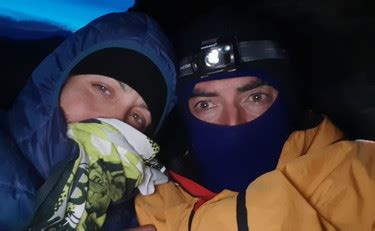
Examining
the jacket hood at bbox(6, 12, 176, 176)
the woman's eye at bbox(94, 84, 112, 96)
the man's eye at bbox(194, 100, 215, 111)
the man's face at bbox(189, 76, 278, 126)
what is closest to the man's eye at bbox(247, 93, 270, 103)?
the man's face at bbox(189, 76, 278, 126)

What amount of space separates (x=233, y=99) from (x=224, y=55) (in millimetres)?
117

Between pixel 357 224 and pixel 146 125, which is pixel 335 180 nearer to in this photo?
pixel 357 224

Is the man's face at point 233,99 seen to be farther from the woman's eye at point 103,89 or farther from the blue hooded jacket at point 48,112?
the woman's eye at point 103,89

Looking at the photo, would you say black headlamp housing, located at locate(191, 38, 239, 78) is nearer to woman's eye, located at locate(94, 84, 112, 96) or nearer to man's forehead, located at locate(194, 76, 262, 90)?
man's forehead, located at locate(194, 76, 262, 90)

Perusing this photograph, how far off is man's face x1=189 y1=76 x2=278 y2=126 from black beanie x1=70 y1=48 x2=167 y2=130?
4.6 inches

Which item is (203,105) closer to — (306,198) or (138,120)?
(138,120)

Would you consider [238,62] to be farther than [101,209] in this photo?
Yes

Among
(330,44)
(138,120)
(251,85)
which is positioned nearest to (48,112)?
(138,120)

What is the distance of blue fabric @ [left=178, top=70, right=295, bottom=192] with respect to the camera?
126 cm

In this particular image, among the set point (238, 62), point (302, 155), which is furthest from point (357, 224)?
point (238, 62)

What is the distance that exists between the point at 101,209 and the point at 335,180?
1.67 ft

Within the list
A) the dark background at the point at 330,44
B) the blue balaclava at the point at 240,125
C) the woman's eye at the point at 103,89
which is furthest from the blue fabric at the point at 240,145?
the dark background at the point at 330,44

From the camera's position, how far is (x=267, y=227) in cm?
102

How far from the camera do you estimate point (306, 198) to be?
1110 mm
